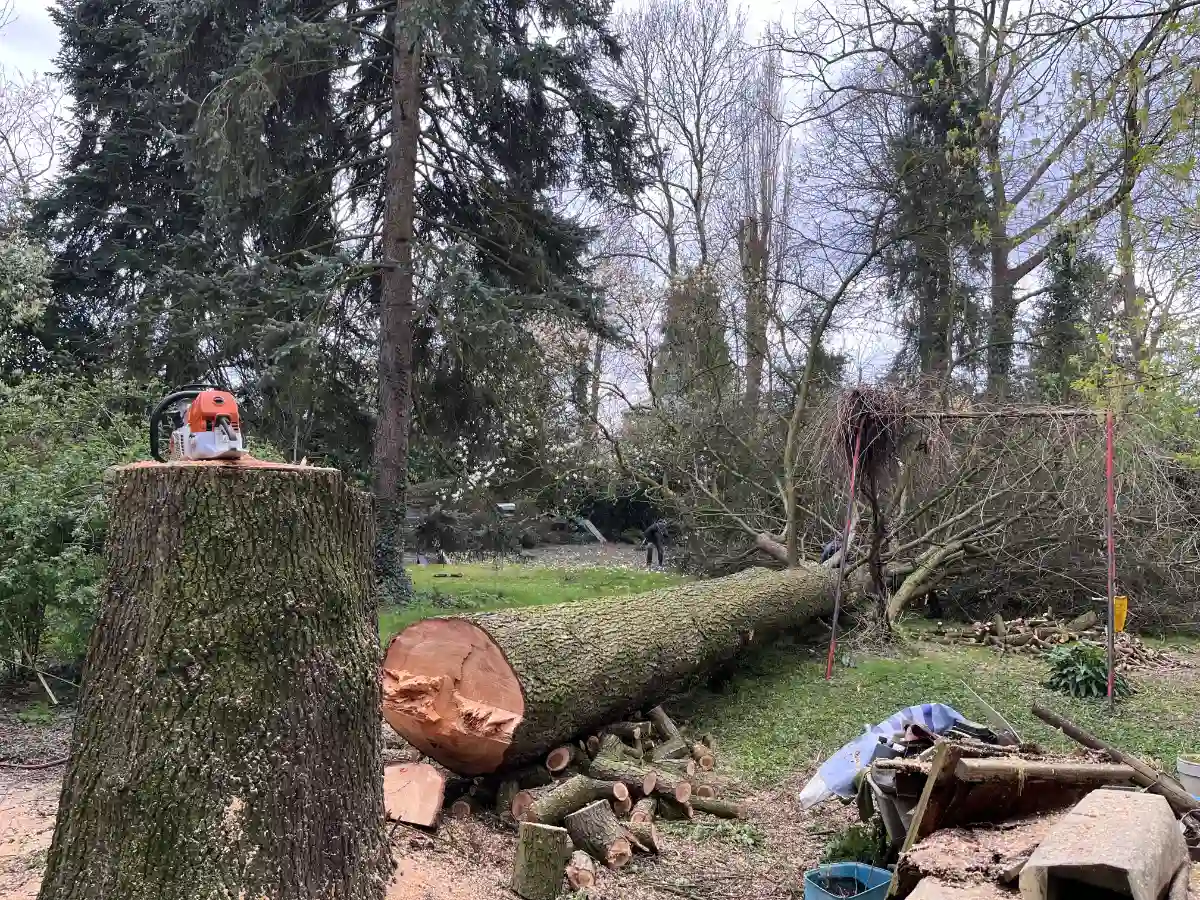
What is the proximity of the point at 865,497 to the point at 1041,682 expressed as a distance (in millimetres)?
2270

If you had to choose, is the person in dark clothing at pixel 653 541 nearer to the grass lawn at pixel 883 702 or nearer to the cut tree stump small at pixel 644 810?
the grass lawn at pixel 883 702

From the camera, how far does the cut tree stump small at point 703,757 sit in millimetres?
5230

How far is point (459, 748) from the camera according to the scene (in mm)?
4289

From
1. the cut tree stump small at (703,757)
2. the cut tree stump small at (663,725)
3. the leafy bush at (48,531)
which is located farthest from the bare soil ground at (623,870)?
the leafy bush at (48,531)

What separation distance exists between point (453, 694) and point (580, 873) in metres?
1.16

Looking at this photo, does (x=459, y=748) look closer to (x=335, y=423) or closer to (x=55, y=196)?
(x=335, y=423)

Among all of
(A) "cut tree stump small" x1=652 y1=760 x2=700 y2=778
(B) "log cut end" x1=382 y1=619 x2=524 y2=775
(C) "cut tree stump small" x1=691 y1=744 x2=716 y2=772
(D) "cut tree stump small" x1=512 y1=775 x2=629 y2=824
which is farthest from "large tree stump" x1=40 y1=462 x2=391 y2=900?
(C) "cut tree stump small" x1=691 y1=744 x2=716 y2=772

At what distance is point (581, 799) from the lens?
423 cm


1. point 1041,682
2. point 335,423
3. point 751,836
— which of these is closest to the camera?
point 751,836

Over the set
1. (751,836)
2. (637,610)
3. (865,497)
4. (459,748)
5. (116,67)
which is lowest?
(751,836)

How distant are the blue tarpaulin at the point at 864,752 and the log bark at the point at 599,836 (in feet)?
3.10

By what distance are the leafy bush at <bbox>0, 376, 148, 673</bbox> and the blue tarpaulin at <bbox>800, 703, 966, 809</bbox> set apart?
494cm

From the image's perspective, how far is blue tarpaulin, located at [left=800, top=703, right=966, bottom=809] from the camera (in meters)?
3.97

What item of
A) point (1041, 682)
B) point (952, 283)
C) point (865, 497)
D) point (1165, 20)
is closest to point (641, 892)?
point (1165, 20)
